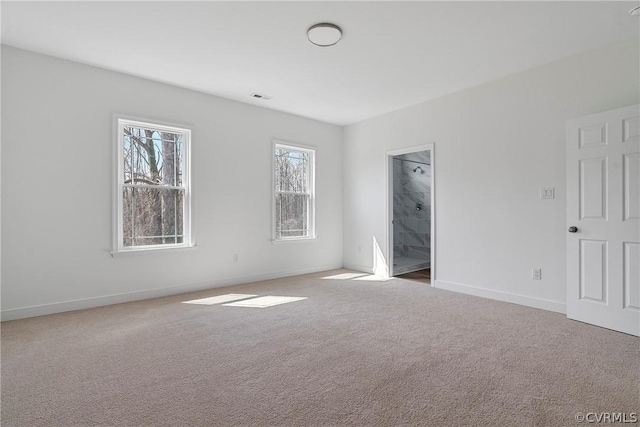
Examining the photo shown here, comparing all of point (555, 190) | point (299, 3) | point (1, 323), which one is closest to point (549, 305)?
point (555, 190)

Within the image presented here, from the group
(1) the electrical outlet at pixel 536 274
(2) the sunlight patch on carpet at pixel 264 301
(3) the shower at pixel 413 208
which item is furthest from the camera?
(3) the shower at pixel 413 208

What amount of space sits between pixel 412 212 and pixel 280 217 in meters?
3.17

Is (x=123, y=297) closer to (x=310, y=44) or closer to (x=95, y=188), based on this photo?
(x=95, y=188)

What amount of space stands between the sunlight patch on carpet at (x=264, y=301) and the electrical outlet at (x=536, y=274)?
8.61 ft

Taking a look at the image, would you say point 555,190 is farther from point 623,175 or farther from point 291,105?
point 291,105

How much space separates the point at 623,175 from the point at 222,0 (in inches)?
143

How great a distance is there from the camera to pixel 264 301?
3879 millimetres

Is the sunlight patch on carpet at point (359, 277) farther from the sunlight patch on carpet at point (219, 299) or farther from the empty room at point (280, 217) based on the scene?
the sunlight patch on carpet at point (219, 299)

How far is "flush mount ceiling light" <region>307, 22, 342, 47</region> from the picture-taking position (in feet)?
9.19

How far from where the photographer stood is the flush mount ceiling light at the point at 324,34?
110 inches

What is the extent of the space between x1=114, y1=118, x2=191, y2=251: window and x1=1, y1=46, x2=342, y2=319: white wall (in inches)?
5.1

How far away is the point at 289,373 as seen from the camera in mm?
2164

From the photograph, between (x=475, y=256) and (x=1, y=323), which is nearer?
(x=1, y=323)

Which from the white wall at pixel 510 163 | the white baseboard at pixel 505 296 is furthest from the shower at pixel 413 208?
the white baseboard at pixel 505 296
